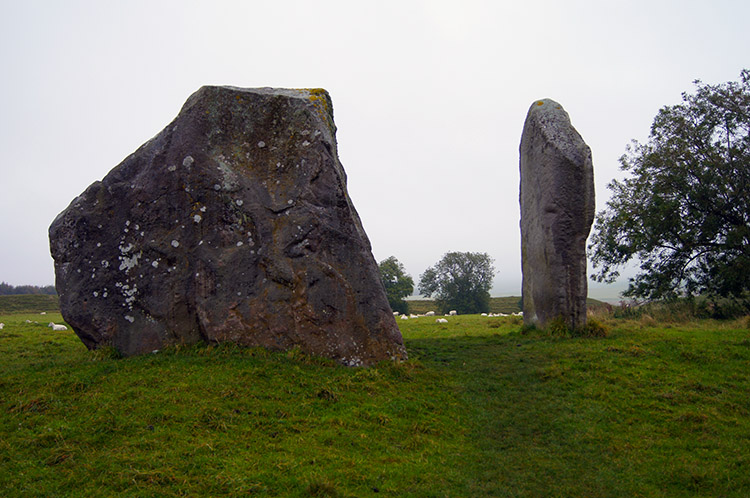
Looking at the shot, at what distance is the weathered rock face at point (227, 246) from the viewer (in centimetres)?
906

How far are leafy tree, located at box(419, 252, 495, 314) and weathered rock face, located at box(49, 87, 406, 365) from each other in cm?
3597

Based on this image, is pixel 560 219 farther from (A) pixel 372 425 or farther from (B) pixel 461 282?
(B) pixel 461 282

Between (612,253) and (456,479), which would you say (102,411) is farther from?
(612,253)

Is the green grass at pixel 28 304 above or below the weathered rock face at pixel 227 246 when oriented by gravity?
below

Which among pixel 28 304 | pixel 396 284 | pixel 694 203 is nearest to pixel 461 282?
pixel 396 284

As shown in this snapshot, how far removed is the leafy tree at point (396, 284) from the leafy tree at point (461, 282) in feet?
12.7

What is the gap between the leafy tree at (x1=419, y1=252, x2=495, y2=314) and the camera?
44.6 m

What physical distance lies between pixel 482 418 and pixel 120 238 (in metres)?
7.30

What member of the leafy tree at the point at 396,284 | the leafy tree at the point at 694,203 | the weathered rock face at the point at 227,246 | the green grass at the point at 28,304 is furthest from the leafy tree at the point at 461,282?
the weathered rock face at the point at 227,246

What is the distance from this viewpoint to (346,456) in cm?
582

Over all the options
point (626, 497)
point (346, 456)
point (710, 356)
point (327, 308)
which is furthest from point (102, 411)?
point (710, 356)

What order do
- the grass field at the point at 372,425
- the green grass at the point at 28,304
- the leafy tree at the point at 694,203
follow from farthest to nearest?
the green grass at the point at 28,304 < the leafy tree at the point at 694,203 < the grass field at the point at 372,425

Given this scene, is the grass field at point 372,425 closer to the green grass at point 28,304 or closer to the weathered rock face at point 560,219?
the weathered rock face at point 560,219

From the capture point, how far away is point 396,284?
140 feet
